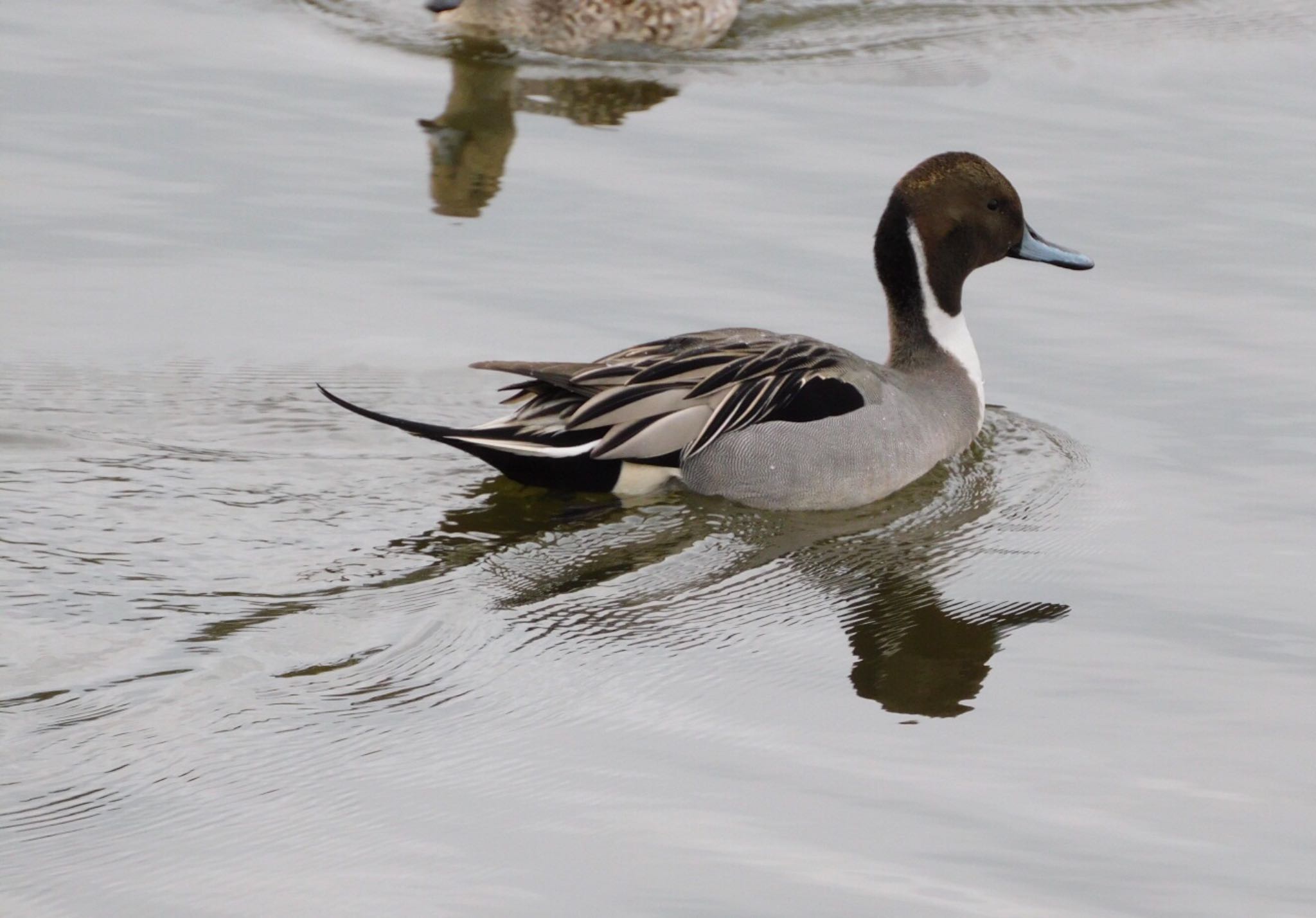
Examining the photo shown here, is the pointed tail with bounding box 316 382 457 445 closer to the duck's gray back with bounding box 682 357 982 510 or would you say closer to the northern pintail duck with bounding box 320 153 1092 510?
the northern pintail duck with bounding box 320 153 1092 510

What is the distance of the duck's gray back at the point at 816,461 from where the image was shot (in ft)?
23.2

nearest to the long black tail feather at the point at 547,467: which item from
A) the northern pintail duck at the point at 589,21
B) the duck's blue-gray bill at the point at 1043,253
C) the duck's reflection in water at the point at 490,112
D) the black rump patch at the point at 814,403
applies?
the black rump patch at the point at 814,403

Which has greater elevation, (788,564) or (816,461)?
(816,461)

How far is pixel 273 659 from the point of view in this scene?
554 cm

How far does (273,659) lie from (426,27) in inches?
310

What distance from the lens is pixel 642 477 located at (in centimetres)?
708

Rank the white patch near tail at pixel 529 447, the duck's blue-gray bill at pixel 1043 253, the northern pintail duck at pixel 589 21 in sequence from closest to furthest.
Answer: the white patch near tail at pixel 529 447
the duck's blue-gray bill at pixel 1043 253
the northern pintail duck at pixel 589 21

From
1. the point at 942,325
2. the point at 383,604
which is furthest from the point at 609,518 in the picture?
the point at 942,325

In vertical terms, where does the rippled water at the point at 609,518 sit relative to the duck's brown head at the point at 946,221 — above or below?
below

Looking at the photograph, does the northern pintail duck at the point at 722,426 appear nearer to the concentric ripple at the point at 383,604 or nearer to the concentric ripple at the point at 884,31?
the concentric ripple at the point at 383,604

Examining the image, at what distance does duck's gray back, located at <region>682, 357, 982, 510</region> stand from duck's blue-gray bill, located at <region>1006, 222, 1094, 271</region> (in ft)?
3.73

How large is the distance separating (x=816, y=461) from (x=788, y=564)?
1.91ft

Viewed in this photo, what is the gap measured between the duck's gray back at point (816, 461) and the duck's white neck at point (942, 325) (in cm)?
58

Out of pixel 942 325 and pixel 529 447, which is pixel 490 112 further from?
pixel 529 447
